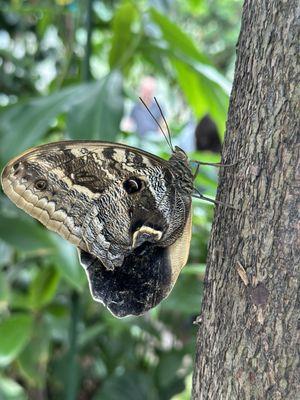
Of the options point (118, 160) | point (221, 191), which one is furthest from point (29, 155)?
point (221, 191)

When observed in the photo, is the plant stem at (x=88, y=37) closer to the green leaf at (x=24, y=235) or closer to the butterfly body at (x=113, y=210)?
the green leaf at (x=24, y=235)

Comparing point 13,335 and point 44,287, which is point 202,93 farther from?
point 13,335

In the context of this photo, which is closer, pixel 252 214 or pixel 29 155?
pixel 252 214

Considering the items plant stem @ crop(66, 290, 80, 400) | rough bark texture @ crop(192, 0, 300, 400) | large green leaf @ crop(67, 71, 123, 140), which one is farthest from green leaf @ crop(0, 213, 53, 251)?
rough bark texture @ crop(192, 0, 300, 400)

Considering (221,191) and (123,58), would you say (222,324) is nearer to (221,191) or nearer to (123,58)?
(221,191)

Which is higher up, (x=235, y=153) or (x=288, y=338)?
(x=235, y=153)

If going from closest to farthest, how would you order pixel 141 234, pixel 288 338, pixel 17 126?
pixel 288 338, pixel 141 234, pixel 17 126

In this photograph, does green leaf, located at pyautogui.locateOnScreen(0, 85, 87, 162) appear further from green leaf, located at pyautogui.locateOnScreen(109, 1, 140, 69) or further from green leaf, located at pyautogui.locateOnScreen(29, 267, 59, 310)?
green leaf, located at pyautogui.locateOnScreen(29, 267, 59, 310)
